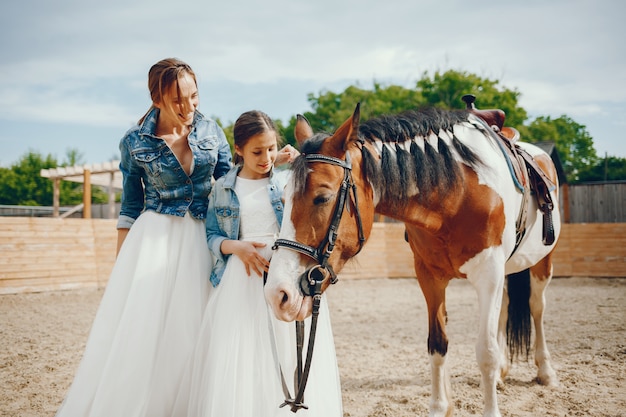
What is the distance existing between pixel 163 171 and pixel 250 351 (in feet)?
3.27

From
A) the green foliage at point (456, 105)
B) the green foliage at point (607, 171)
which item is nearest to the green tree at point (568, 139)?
the green foliage at point (456, 105)

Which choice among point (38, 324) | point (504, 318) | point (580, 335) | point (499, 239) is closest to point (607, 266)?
point (580, 335)

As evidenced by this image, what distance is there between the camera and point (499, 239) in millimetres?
2723

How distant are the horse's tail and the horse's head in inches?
102

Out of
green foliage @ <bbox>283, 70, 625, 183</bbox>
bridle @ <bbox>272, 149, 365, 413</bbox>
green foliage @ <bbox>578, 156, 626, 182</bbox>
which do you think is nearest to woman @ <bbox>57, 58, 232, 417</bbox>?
bridle @ <bbox>272, 149, 365, 413</bbox>

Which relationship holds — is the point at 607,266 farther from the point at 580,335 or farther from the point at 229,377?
the point at 229,377

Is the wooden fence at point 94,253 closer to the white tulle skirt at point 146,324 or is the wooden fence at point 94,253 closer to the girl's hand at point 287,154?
the girl's hand at point 287,154

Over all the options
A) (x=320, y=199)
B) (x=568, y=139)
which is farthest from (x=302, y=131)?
(x=568, y=139)

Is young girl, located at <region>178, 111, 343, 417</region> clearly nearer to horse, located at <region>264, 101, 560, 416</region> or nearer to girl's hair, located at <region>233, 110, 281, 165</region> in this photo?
girl's hair, located at <region>233, 110, 281, 165</region>

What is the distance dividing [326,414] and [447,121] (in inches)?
70.7

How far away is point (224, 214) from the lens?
88.5 inches

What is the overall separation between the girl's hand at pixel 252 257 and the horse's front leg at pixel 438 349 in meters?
1.38

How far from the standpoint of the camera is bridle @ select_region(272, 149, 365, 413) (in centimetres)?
188

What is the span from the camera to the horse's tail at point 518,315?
3.97 m
